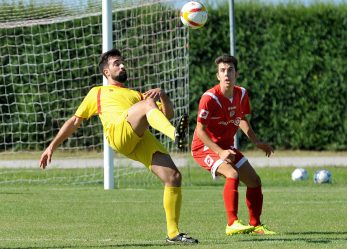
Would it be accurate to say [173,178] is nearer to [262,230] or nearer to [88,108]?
[88,108]

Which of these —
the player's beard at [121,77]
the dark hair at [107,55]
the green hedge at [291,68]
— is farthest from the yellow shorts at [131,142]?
the green hedge at [291,68]

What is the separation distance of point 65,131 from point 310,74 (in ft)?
55.5

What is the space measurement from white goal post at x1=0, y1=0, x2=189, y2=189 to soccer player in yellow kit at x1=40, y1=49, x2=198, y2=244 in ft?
24.2

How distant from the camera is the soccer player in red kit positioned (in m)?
11.7

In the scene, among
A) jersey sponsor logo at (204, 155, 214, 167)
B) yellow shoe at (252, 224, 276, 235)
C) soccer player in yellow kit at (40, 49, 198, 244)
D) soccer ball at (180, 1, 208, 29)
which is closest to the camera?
soccer player in yellow kit at (40, 49, 198, 244)

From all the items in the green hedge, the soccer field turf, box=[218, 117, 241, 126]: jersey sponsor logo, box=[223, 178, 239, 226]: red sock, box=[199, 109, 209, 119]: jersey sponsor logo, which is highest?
box=[199, 109, 209, 119]: jersey sponsor logo

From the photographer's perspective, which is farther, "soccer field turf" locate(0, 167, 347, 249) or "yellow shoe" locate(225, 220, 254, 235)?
"yellow shoe" locate(225, 220, 254, 235)

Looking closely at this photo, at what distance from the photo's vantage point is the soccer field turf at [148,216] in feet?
35.1

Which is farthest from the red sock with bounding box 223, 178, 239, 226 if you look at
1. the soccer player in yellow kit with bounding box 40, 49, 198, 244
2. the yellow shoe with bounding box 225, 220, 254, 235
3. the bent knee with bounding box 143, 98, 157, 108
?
the bent knee with bounding box 143, 98, 157, 108

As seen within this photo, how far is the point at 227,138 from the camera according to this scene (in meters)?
12.1

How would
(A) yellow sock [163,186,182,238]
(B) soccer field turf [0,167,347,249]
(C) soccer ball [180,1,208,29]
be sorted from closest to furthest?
1. (A) yellow sock [163,186,182,238]
2. (B) soccer field turf [0,167,347,249]
3. (C) soccer ball [180,1,208,29]

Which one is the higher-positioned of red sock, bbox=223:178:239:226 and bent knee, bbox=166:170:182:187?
bent knee, bbox=166:170:182:187

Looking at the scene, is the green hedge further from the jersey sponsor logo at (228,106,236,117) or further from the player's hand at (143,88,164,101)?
the player's hand at (143,88,164,101)

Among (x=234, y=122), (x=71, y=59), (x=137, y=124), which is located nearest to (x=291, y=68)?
(x=71, y=59)
